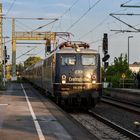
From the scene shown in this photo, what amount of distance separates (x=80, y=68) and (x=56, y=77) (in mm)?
1261

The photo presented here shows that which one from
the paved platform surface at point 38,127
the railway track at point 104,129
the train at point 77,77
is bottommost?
the railway track at point 104,129

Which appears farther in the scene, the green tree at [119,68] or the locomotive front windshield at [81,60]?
the green tree at [119,68]

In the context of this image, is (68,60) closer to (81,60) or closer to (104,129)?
(81,60)

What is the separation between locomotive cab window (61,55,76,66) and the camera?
25.9 m

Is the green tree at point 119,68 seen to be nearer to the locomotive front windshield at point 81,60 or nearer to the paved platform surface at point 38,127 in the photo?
the locomotive front windshield at point 81,60

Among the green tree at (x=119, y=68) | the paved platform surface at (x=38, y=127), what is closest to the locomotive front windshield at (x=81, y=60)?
the paved platform surface at (x=38, y=127)

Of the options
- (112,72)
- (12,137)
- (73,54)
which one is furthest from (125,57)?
(12,137)

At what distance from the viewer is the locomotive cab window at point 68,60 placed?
25.9 meters

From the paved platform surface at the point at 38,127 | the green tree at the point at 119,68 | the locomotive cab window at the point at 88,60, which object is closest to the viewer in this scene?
the paved platform surface at the point at 38,127

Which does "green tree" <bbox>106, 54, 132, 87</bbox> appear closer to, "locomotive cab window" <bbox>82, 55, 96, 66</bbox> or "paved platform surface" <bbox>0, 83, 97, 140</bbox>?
"locomotive cab window" <bbox>82, 55, 96, 66</bbox>

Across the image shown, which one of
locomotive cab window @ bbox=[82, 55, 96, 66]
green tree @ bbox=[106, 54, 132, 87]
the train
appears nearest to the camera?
the train

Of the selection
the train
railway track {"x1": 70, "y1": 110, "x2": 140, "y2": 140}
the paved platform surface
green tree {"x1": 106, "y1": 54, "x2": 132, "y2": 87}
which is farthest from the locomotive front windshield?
green tree {"x1": 106, "y1": 54, "x2": 132, "y2": 87}

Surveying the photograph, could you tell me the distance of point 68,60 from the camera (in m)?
26.0

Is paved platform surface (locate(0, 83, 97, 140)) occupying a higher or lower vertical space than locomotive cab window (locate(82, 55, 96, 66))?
Answer: lower
